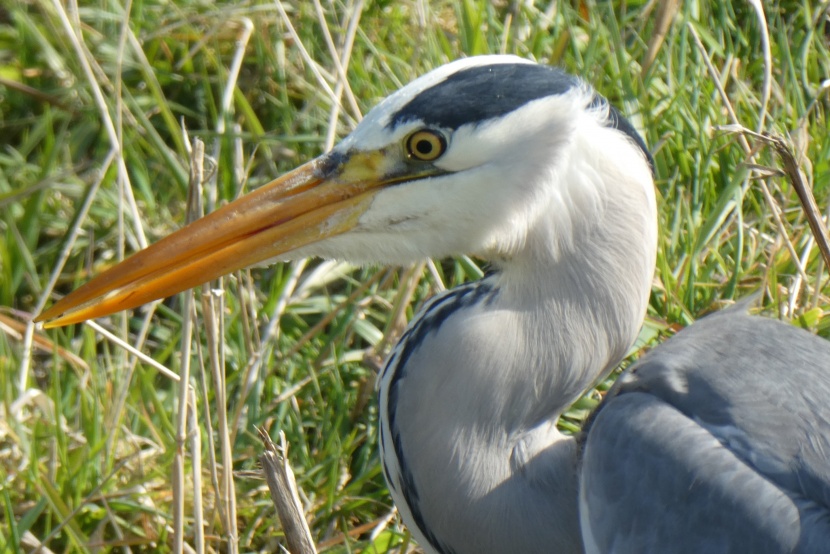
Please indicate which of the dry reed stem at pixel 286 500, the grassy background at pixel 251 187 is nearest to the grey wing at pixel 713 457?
the dry reed stem at pixel 286 500

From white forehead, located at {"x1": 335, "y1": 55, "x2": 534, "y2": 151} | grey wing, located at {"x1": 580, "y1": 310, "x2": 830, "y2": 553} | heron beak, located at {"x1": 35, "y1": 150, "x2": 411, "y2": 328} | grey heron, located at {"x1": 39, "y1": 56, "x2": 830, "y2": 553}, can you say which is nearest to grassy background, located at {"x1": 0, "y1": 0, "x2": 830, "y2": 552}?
heron beak, located at {"x1": 35, "y1": 150, "x2": 411, "y2": 328}

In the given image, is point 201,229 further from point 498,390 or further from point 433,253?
point 498,390

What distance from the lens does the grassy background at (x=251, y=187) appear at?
2.30 meters

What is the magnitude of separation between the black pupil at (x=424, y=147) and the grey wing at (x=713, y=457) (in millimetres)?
446

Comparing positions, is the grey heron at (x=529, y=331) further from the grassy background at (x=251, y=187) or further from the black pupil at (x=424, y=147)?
the grassy background at (x=251, y=187)

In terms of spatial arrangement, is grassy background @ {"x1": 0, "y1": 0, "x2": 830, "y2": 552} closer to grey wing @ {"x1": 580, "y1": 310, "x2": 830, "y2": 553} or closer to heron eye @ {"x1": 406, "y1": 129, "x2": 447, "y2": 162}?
heron eye @ {"x1": 406, "y1": 129, "x2": 447, "y2": 162}

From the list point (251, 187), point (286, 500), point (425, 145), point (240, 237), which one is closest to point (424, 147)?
point (425, 145)

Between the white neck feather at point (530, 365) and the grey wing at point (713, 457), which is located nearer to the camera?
the grey wing at point (713, 457)

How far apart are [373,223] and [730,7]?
1682mm

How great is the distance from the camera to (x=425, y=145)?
1.69 metres

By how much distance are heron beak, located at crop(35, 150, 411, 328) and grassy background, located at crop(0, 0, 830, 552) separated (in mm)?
177

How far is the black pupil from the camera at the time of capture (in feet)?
5.55

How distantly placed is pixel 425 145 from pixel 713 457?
0.59m

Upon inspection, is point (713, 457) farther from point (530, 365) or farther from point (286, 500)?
point (286, 500)
